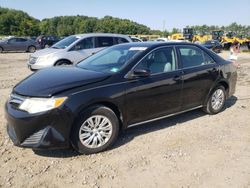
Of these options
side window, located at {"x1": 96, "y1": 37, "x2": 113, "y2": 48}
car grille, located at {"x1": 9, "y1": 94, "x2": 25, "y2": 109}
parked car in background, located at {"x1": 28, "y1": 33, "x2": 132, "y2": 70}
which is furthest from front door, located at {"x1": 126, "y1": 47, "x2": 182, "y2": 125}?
side window, located at {"x1": 96, "y1": 37, "x2": 113, "y2": 48}

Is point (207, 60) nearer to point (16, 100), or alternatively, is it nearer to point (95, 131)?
point (95, 131)

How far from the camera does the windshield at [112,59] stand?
4531 millimetres

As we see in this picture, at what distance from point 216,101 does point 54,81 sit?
3.57 metres

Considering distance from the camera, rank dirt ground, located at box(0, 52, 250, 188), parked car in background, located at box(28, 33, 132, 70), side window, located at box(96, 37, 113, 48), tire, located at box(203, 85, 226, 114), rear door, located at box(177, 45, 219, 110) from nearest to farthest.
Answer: dirt ground, located at box(0, 52, 250, 188), rear door, located at box(177, 45, 219, 110), tire, located at box(203, 85, 226, 114), parked car in background, located at box(28, 33, 132, 70), side window, located at box(96, 37, 113, 48)

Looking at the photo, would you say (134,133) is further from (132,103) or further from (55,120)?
(55,120)

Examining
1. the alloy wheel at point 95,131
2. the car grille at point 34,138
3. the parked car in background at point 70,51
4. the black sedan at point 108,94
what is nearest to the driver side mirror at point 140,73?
the black sedan at point 108,94

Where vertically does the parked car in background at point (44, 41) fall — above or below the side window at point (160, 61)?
below

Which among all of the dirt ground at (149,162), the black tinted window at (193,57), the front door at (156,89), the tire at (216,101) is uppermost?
the black tinted window at (193,57)

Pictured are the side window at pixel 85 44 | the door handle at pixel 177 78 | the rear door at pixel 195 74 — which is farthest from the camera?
the side window at pixel 85 44

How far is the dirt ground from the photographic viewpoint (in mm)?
3406

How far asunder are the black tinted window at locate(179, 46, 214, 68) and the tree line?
74.7m

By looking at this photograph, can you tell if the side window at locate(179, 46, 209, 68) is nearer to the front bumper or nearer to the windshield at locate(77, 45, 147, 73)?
the windshield at locate(77, 45, 147, 73)

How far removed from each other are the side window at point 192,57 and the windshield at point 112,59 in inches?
35.1

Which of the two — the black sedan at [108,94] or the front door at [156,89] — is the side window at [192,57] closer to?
the black sedan at [108,94]
